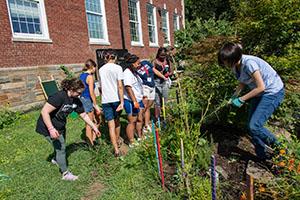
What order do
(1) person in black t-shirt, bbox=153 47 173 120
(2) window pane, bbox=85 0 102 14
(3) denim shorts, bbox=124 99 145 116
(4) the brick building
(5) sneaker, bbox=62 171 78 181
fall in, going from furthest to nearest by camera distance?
(2) window pane, bbox=85 0 102 14 < (4) the brick building < (1) person in black t-shirt, bbox=153 47 173 120 < (3) denim shorts, bbox=124 99 145 116 < (5) sneaker, bbox=62 171 78 181

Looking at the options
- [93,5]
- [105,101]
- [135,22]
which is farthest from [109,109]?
[135,22]

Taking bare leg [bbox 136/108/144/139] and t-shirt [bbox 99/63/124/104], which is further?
bare leg [bbox 136/108/144/139]

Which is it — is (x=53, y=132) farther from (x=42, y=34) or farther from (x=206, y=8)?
(x=206, y=8)

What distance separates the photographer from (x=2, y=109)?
715 cm

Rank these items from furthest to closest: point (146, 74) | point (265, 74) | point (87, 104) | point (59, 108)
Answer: point (146, 74), point (87, 104), point (59, 108), point (265, 74)

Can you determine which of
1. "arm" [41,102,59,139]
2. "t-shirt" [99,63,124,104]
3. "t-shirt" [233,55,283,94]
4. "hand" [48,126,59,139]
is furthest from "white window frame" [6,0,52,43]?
"t-shirt" [233,55,283,94]

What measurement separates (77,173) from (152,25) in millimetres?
14903

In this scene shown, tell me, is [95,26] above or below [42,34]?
above

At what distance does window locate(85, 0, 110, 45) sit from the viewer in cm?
1121

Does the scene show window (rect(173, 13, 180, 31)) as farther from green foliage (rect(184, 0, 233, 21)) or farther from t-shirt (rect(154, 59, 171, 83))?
t-shirt (rect(154, 59, 171, 83))

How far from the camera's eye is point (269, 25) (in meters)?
3.85

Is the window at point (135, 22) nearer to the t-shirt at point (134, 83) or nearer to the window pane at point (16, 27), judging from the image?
the window pane at point (16, 27)

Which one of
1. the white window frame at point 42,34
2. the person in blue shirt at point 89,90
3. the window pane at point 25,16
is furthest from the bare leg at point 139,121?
the window pane at point 25,16

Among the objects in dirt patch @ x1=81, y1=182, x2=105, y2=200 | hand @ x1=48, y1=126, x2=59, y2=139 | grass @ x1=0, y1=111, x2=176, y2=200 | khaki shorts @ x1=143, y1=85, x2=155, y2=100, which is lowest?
dirt patch @ x1=81, y1=182, x2=105, y2=200
